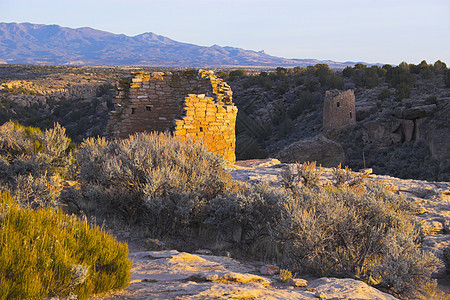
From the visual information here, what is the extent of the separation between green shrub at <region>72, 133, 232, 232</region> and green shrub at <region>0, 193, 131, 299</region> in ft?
6.39

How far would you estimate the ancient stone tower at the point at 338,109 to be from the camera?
2452cm

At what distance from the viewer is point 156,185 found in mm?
4945

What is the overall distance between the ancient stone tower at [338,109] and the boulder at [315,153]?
17.4ft

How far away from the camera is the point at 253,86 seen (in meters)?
39.9

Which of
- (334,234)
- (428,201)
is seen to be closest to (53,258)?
(334,234)

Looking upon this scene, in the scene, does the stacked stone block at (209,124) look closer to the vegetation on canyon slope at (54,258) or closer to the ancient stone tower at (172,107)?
the ancient stone tower at (172,107)

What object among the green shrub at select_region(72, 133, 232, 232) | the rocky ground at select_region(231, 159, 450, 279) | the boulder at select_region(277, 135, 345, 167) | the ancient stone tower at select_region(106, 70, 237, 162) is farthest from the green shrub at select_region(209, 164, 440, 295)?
the boulder at select_region(277, 135, 345, 167)

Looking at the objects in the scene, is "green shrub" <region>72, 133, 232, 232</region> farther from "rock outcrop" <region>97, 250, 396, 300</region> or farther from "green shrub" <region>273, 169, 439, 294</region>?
"green shrub" <region>273, 169, 439, 294</region>

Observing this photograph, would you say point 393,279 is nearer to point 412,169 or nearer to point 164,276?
point 164,276

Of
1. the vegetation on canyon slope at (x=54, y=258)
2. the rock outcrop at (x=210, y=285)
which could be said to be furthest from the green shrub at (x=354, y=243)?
the vegetation on canyon slope at (x=54, y=258)

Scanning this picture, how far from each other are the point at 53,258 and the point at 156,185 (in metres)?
2.51

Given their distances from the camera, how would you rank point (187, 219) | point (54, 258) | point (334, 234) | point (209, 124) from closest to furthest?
point (54, 258) < point (334, 234) < point (187, 219) < point (209, 124)

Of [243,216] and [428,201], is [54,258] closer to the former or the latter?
[243,216]

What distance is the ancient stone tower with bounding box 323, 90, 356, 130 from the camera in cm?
2452
